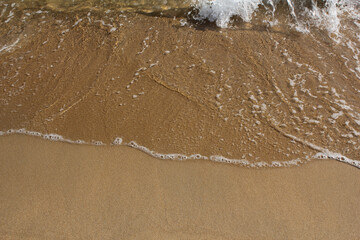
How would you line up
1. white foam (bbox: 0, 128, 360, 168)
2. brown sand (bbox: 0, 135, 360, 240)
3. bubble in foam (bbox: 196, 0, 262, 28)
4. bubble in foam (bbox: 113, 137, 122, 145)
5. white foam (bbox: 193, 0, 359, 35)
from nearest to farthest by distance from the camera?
brown sand (bbox: 0, 135, 360, 240) < white foam (bbox: 0, 128, 360, 168) < bubble in foam (bbox: 113, 137, 122, 145) < white foam (bbox: 193, 0, 359, 35) < bubble in foam (bbox: 196, 0, 262, 28)

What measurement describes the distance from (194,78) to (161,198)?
1.70 m

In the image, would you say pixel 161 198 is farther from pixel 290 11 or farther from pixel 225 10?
pixel 290 11

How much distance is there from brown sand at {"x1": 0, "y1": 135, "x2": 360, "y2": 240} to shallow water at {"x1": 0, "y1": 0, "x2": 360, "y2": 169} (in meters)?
0.21

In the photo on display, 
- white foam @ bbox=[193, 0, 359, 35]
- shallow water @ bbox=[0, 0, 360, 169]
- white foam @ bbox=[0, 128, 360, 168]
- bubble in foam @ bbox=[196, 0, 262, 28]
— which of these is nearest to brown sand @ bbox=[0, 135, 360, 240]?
white foam @ bbox=[0, 128, 360, 168]

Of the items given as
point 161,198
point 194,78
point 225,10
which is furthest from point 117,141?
point 225,10

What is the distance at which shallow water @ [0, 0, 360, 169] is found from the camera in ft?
10.1

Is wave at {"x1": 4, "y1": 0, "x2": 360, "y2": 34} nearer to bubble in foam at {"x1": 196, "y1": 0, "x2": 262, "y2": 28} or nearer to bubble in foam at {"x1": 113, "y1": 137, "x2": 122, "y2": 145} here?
bubble in foam at {"x1": 196, "y1": 0, "x2": 262, "y2": 28}

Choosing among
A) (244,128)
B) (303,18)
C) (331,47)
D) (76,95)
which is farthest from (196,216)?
(303,18)

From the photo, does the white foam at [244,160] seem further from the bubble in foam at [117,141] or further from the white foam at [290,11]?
the white foam at [290,11]

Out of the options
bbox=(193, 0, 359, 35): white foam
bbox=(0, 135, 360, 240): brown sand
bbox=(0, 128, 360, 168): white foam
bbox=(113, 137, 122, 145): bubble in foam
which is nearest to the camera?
bbox=(0, 135, 360, 240): brown sand

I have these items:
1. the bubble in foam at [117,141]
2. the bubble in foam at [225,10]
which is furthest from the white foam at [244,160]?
the bubble in foam at [225,10]

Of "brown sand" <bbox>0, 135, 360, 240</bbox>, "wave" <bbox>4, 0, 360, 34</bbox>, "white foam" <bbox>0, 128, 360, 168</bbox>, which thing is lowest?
"brown sand" <bbox>0, 135, 360, 240</bbox>

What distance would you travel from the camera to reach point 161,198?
2.58 metres

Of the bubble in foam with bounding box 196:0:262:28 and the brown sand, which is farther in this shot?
the bubble in foam with bounding box 196:0:262:28
